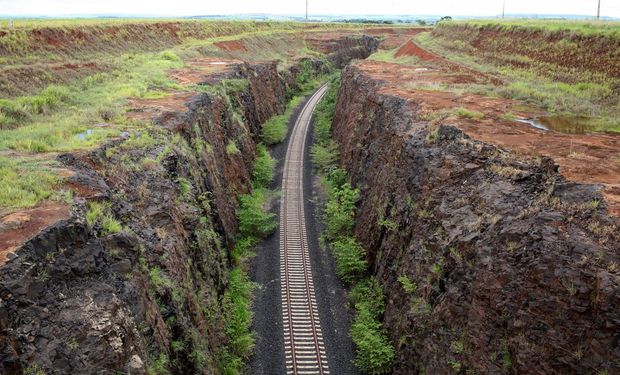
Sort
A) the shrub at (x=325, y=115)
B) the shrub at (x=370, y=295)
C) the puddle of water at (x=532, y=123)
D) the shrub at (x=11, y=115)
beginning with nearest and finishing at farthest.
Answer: the shrub at (x=370, y=295)
the shrub at (x=11, y=115)
the puddle of water at (x=532, y=123)
the shrub at (x=325, y=115)

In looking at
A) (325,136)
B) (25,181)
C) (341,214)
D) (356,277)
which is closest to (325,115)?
(325,136)

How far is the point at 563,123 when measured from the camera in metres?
24.1

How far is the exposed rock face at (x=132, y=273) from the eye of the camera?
33.1ft

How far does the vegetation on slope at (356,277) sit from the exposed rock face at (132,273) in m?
5.96

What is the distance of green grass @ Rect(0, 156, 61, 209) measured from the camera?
13.1 metres

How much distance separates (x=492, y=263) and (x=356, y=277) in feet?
38.1

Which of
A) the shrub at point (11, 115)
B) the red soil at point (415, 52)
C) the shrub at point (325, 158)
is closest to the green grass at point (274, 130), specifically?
the shrub at point (325, 158)

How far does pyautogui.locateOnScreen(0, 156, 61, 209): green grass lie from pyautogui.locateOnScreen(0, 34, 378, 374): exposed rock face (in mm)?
868

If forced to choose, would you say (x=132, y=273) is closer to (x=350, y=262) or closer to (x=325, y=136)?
(x=350, y=262)

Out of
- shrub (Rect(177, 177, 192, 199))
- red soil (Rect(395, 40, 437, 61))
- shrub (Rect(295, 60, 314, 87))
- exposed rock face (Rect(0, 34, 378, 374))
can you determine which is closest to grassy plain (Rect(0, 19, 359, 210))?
exposed rock face (Rect(0, 34, 378, 374))

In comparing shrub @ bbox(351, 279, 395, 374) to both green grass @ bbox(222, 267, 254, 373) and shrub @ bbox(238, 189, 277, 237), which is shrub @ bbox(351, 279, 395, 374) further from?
shrub @ bbox(238, 189, 277, 237)

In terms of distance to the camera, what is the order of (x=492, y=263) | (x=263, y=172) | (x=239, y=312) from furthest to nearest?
1. (x=263, y=172)
2. (x=239, y=312)
3. (x=492, y=263)

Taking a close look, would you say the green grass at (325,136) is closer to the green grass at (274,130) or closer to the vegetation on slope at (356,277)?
the vegetation on slope at (356,277)

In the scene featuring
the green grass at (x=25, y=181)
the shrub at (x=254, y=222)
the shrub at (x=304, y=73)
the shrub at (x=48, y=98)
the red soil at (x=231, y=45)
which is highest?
the red soil at (x=231, y=45)
